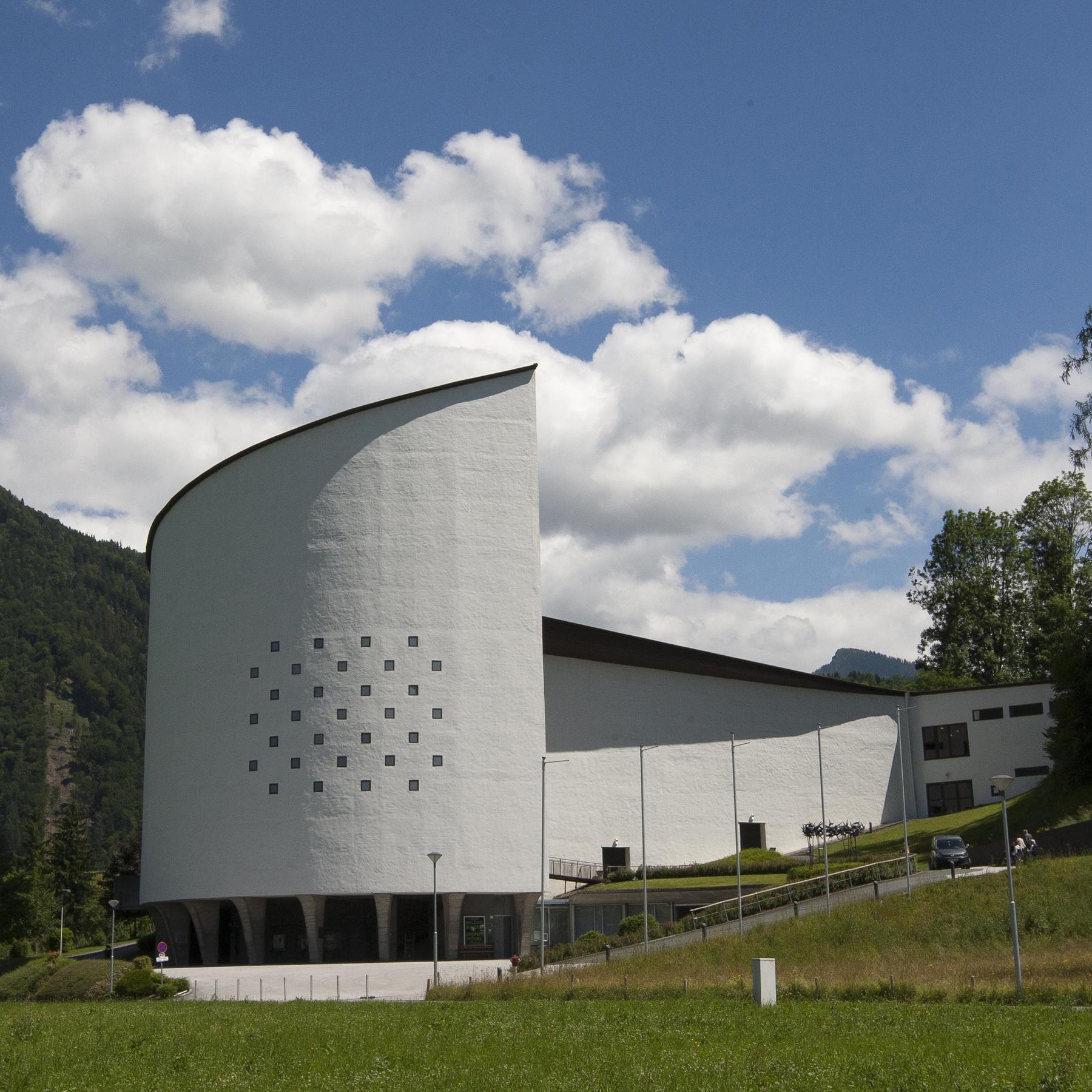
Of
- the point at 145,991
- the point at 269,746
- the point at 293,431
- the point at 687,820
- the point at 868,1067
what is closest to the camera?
the point at 868,1067

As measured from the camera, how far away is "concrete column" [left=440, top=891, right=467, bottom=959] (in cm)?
4797

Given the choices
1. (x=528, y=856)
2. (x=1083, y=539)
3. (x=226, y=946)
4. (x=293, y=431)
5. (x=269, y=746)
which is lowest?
(x=226, y=946)

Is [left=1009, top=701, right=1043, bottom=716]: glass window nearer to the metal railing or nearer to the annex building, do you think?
the annex building

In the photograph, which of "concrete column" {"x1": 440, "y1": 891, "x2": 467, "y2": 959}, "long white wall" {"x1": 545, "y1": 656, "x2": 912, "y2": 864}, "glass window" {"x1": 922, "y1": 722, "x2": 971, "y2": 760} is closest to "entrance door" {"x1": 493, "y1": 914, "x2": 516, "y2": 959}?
"concrete column" {"x1": 440, "y1": 891, "x2": 467, "y2": 959}

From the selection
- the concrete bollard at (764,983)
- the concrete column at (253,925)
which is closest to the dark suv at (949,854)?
the concrete bollard at (764,983)

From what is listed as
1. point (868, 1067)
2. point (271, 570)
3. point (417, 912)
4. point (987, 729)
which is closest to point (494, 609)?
point (271, 570)

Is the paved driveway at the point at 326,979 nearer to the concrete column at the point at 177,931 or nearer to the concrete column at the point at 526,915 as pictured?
the concrete column at the point at 526,915

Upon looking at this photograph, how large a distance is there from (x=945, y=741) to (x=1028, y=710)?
447 centimetres

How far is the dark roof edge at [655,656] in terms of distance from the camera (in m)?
55.9

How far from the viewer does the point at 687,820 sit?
56438 mm

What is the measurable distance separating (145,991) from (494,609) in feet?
63.9

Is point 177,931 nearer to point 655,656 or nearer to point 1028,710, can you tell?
point 655,656

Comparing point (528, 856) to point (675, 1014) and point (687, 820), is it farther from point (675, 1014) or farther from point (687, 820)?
point (675, 1014)

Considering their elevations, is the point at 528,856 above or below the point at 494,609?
below
